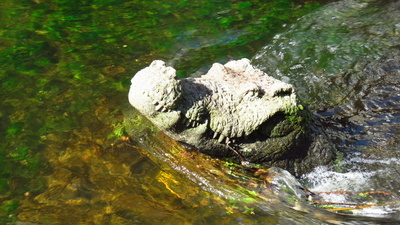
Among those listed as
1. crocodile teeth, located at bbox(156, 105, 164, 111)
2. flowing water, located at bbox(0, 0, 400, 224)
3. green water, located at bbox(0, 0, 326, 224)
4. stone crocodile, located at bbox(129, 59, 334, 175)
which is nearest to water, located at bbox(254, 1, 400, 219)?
flowing water, located at bbox(0, 0, 400, 224)

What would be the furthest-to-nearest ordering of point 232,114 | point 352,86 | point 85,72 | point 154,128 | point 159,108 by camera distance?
point 85,72, point 352,86, point 154,128, point 232,114, point 159,108

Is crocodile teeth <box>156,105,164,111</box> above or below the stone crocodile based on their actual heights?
above


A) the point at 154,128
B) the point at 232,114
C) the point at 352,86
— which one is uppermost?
the point at 232,114

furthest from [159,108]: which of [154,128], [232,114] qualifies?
[154,128]

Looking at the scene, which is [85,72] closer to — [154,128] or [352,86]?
[154,128]

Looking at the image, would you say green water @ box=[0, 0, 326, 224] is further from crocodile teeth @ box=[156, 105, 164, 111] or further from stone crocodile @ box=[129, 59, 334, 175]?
crocodile teeth @ box=[156, 105, 164, 111]

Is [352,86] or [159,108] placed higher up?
[159,108]

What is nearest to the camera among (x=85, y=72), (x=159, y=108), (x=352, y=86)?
(x=159, y=108)
